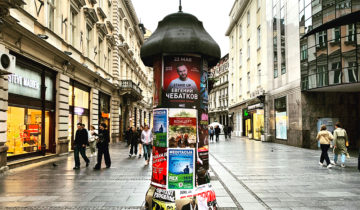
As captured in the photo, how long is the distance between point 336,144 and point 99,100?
17401mm

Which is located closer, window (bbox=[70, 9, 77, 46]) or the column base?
the column base

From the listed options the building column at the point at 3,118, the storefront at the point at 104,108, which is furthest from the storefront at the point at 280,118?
the building column at the point at 3,118

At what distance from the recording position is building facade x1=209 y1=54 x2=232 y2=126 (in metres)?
65.7

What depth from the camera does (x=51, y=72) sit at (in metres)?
14.6

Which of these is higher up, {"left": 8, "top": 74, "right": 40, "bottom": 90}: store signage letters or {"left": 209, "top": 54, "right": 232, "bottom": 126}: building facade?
{"left": 209, "top": 54, "right": 232, "bottom": 126}: building facade

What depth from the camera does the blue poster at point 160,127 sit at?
4.55 metres

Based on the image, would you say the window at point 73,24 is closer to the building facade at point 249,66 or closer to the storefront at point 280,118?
the storefront at point 280,118

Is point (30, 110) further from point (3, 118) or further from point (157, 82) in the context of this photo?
point (157, 82)

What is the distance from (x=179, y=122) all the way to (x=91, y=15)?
18.0m

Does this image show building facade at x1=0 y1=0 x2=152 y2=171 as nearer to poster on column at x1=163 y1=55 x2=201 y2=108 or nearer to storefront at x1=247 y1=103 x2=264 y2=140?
poster on column at x1=163 y1=55 x2=201 y2=108

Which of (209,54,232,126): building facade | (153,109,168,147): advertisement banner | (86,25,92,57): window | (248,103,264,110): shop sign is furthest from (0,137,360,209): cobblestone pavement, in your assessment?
(209,54,232,126): building facade

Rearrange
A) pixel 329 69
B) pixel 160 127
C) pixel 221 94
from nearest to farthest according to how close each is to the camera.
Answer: pixel 160 127 < pixel 329 69 < pixel 221 94

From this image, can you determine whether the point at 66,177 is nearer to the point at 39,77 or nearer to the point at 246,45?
Answer: the point at 39,77

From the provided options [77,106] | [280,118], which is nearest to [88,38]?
[77,106]
